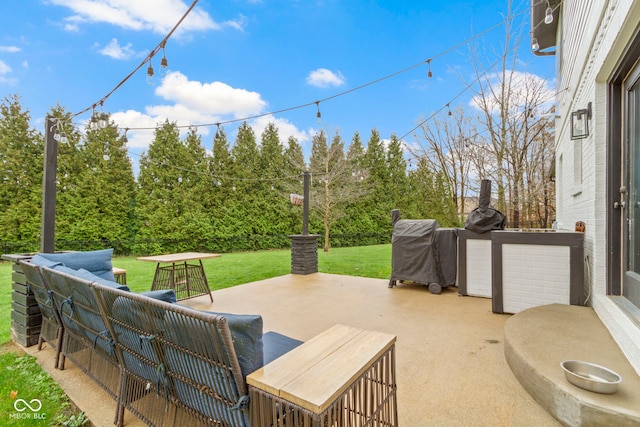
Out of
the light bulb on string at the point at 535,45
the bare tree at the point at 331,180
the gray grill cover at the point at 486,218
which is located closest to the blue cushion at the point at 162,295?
the gray grill cover at the point at 486,218

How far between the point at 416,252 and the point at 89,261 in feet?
15.3

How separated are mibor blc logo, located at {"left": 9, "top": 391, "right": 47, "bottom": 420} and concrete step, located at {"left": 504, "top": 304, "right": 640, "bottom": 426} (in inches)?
125

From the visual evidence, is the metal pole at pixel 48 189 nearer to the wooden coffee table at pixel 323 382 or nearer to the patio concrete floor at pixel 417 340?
the patio concrete floor at pixel 417 340

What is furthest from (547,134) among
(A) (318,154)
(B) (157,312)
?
(B) (157,312)

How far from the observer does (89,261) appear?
3303 millimetres

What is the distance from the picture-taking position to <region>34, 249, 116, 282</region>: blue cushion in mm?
3111

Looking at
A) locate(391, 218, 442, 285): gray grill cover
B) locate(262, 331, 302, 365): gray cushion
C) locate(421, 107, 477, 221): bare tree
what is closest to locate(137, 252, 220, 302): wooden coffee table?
locate(262, 331, 302, 365): gray cushion

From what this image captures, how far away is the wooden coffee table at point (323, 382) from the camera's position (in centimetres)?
110

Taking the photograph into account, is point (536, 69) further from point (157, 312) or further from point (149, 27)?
point (157, 312)

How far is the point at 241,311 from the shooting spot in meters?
4.25

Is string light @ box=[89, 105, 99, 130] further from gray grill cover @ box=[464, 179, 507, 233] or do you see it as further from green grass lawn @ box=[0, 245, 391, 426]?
gray grill cover @ box=[464, 179, 507, 233]

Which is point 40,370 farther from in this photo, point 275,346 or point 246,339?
point 246,339

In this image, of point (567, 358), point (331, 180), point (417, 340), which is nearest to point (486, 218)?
point (417, 340)

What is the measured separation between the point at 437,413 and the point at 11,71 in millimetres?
11267
